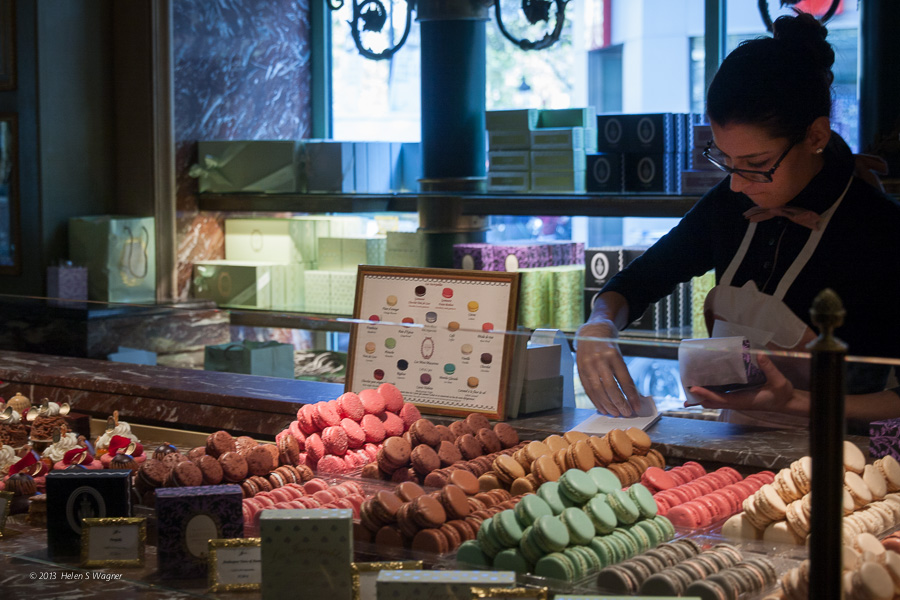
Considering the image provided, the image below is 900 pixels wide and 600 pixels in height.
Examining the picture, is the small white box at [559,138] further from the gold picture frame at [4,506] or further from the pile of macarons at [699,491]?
the gold picture frame at [4,506]

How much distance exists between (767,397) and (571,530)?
1.38ft

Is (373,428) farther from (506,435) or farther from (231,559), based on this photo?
(231,559)

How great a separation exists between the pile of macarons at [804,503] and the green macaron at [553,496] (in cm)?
22

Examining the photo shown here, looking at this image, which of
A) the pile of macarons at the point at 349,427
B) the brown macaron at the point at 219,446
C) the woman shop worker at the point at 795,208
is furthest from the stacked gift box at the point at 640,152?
the brown macaron at the point at 219,446

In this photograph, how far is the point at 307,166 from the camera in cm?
450

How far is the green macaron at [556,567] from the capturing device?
1160 mm

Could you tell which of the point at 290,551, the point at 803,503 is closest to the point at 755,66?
the point at 803,503

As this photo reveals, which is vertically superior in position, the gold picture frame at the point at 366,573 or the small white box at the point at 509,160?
the small white box at the point at 509,160

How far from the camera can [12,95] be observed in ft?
14.1

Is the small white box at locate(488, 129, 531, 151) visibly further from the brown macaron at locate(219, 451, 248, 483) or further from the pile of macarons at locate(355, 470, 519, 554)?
the pile of macarons at locate(355, 470, 519, 554)

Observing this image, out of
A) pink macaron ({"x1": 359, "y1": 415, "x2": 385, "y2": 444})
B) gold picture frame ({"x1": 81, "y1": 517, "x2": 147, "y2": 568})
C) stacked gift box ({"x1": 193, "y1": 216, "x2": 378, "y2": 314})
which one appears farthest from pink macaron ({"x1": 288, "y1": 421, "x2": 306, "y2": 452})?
stacked gift box ({"x1": 193, "y1": 216, "x2": 378, "y2": 314})

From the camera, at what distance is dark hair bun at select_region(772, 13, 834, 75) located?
194cm

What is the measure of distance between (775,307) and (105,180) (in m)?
3.46

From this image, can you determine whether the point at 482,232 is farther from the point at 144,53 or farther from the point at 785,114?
the point at 785,114
